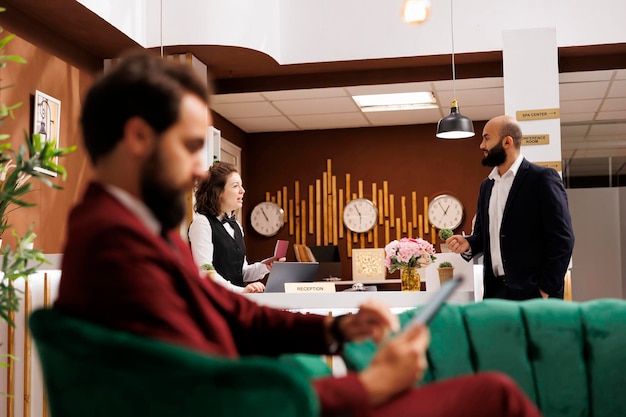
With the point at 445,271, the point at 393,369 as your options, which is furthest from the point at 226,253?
the point at 393,369

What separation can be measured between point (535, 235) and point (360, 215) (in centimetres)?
609

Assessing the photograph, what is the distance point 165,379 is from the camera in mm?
1218

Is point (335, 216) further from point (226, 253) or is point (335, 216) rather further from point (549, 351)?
point (549, 351)

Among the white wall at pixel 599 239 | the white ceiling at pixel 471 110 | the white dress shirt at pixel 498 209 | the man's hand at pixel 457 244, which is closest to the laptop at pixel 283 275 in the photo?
the man's hand at pixel 457 244

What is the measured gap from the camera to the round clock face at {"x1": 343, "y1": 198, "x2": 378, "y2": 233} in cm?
1005

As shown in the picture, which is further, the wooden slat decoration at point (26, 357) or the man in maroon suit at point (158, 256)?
the wooden slat decoration at point (26, 357)

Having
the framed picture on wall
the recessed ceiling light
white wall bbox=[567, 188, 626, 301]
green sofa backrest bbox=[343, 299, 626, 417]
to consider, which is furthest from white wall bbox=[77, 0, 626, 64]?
green sofa backrest bbox=[343, 299, 626, 417]

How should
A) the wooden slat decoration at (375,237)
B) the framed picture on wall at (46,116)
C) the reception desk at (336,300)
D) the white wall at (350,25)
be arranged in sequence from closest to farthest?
1. the reception desk at (336,300)
2. the framed picture on wall at (46,116)
3. the white wall at (350,25)
4. the wooden slat decoration at (375,237)

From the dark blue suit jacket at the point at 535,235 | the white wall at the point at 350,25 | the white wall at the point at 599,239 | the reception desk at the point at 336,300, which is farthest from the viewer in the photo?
the white wall at the point at 599,239

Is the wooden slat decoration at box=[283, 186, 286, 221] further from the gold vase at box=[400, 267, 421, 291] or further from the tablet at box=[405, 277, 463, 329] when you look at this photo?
the tablet at box=[405, 277, 463, 329]

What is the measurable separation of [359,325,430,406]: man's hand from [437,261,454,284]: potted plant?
323cm

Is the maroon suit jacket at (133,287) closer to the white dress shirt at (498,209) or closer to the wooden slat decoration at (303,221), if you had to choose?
the white dress shirt at (498,209)

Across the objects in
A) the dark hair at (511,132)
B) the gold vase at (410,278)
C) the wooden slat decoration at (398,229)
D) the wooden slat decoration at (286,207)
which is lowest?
the gold vase at (410,278)

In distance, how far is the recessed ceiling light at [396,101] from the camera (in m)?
8.36
